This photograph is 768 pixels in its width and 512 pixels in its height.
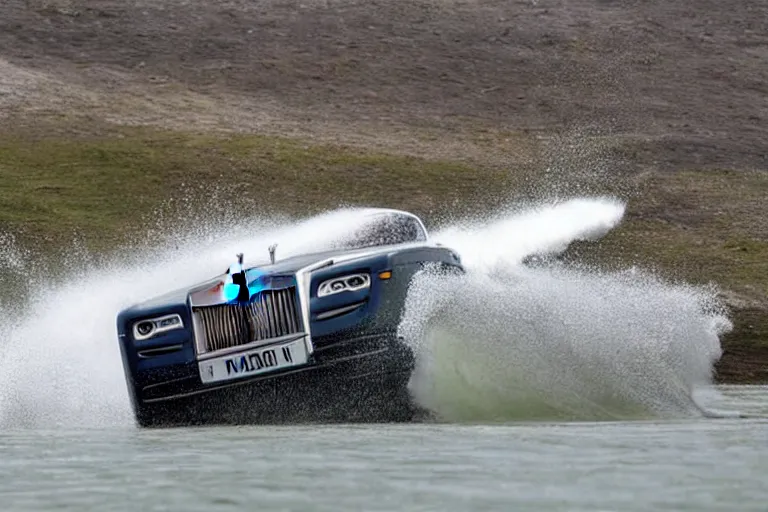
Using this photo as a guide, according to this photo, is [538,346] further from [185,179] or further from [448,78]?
[448,78]

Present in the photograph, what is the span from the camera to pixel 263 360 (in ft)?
38.4

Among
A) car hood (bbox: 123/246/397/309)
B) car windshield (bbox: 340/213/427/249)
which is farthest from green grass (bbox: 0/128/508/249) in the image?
car hood (bbox: 123/246/397/309)

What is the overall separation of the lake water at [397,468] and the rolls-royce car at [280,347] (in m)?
0.45

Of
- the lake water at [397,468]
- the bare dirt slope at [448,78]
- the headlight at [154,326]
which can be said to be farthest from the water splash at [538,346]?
the bare dirt slope at [448,78]

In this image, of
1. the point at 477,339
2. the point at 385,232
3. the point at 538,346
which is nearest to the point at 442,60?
the point at 385,232

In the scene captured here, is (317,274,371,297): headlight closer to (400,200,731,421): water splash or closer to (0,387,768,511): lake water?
(400,200,731,421): water splash

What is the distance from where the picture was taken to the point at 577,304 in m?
14.6

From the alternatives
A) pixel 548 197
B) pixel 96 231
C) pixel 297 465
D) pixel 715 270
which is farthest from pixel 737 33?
pixel 297 465

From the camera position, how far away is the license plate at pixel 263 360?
1170 cm

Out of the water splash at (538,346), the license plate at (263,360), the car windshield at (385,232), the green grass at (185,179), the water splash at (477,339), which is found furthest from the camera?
the green grass at (185,179)

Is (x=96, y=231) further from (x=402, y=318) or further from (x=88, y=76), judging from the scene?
(x=402, y=318)

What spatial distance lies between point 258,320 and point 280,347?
24 cm

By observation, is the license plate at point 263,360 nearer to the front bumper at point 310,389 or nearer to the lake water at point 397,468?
the front bumper at point 310,389

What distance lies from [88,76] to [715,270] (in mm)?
16785
